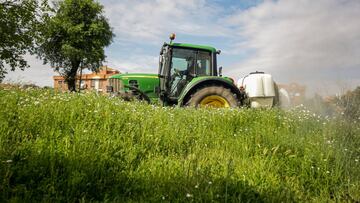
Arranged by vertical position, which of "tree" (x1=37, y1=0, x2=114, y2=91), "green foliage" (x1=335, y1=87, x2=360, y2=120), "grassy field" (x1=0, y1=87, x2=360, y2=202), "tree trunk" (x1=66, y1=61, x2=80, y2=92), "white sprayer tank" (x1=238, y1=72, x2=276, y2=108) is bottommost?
"grassy field" (x1=0, y1=87, x2=360, y2=202)

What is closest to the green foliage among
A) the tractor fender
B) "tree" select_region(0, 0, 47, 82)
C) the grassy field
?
the grassy field

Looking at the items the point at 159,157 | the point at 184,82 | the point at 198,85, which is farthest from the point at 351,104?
the point at 184,82

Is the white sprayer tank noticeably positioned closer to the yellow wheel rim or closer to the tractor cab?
the yellow wheel rim

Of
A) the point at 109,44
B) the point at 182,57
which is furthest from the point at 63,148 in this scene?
the point at 109,44

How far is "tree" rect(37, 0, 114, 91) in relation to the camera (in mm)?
31891

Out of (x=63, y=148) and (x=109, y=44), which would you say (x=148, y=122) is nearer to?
(x=63, y=148)

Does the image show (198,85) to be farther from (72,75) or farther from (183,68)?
(72,75)

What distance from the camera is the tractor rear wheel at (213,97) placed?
343 inches

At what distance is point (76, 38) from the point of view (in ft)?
106

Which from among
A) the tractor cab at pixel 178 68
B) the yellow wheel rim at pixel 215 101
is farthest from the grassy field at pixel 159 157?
the tractor cab at pixel 178 68

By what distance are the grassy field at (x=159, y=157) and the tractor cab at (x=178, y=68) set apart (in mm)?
3829

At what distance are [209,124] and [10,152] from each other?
3337 mm

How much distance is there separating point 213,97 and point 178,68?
1478 mm

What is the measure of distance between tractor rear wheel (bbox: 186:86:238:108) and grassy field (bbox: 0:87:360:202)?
3.06 metres
